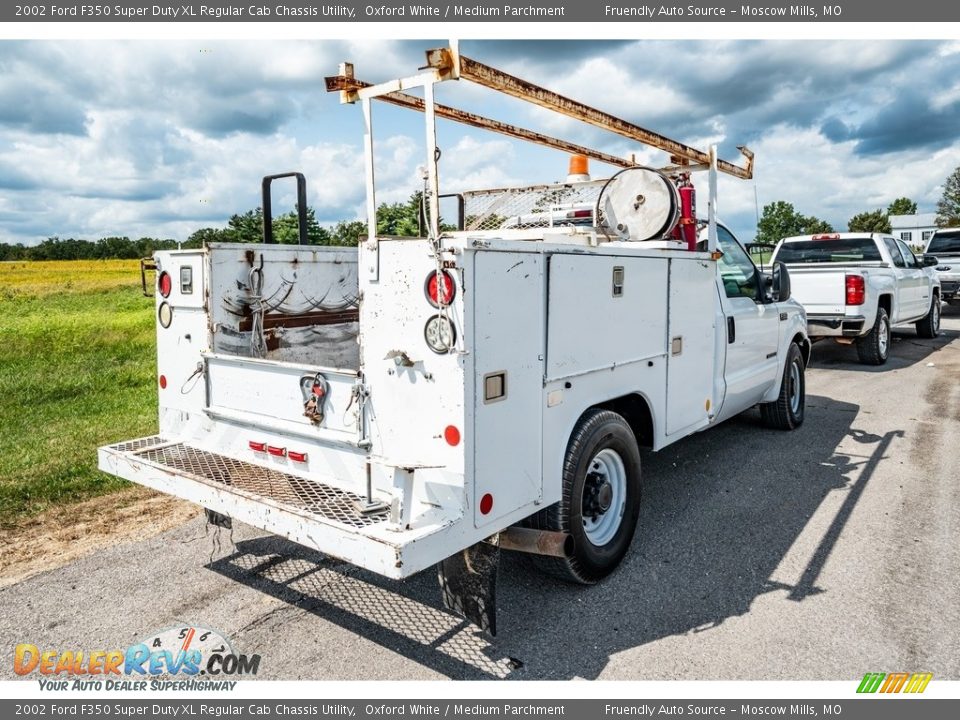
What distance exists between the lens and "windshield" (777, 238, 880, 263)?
12.3 m

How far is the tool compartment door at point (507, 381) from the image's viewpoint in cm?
290

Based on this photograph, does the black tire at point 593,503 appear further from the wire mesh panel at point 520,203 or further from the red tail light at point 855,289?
the red tail light at point 855,289

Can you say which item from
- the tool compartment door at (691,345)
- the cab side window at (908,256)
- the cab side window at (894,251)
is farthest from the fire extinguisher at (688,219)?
the cab side window at (908,256)

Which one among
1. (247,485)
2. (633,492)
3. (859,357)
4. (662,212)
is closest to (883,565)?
(633,492)

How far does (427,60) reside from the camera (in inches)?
121

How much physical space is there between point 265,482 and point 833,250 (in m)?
11.7

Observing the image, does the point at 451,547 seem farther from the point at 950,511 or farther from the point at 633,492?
the point at 950,511

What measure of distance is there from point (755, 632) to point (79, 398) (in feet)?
26.1

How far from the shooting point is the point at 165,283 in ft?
13.5

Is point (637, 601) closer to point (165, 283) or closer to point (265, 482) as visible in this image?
point (265, 482)

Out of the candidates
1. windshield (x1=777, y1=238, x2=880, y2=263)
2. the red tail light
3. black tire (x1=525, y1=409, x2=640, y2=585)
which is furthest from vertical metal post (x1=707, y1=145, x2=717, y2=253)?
windshield (x1=777, y1=238, x2=880, y2=263)

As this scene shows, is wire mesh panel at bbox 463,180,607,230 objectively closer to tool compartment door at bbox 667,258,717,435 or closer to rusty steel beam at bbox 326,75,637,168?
rusty steel beam at bbox 326,75,637,168

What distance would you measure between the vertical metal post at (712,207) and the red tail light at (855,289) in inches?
240

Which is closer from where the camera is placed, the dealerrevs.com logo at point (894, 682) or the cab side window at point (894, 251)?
the dealerrevs.com logo at point (894, 682)
